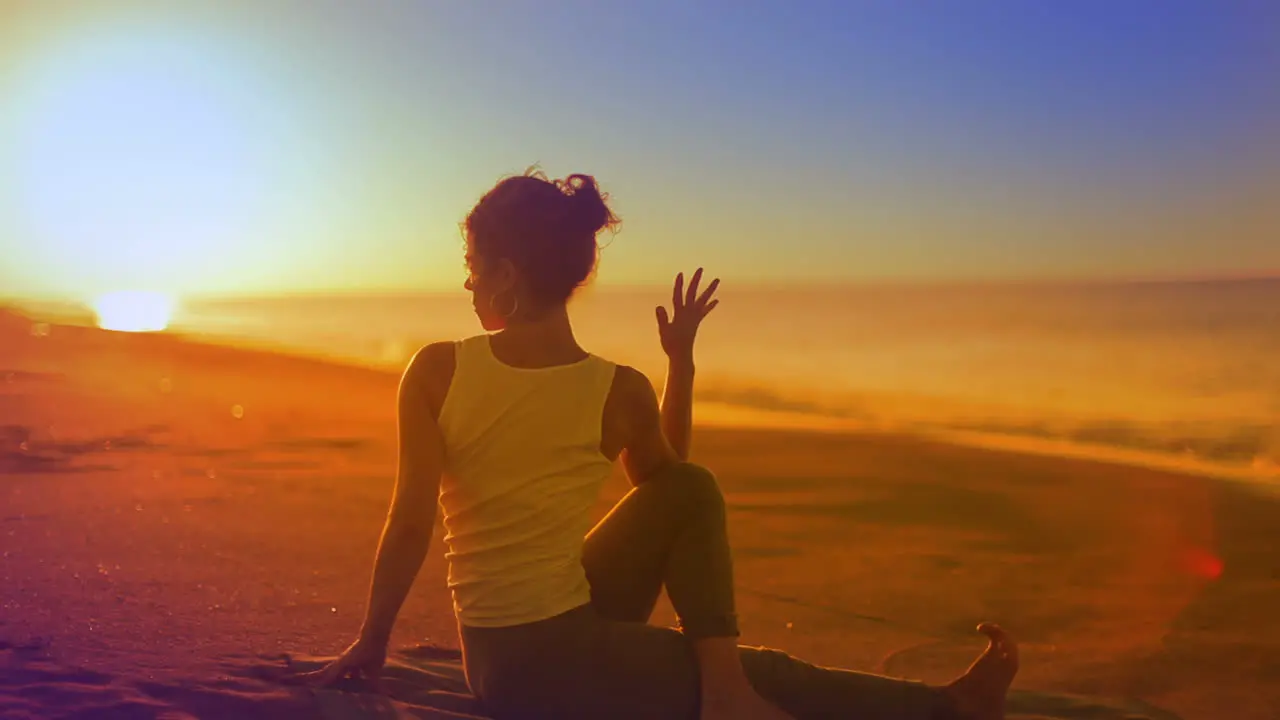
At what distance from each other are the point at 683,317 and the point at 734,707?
1037 millimetres

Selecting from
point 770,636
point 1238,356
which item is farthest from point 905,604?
point 1238,356

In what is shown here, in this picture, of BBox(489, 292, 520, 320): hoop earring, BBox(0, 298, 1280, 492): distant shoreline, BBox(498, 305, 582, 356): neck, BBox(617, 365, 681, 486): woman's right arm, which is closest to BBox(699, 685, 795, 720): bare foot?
BBox(617, 365, 681, 486): woman's right arm

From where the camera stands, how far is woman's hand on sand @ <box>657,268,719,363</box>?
292cm

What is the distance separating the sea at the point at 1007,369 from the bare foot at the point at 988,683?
131 cm

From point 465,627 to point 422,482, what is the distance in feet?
1.30

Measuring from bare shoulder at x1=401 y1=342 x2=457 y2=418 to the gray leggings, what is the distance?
0.52 m

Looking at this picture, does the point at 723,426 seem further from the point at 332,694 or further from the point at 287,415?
the point at 332,694

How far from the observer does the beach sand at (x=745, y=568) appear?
3.38 m

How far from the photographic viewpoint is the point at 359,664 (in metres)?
2.59

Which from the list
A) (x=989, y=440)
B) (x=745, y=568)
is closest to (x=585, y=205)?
(x=745, y=568)

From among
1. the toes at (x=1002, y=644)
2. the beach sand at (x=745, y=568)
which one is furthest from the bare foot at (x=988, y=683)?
the beach sand at (x=745, y=568)

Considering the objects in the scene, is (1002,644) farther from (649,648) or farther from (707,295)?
(707,295)

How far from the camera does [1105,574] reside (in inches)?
231

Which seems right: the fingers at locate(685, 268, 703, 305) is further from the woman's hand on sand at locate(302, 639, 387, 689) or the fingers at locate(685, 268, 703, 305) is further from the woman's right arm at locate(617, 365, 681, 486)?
the woman's hand on sand at locate(302, 639, 387, 689)
